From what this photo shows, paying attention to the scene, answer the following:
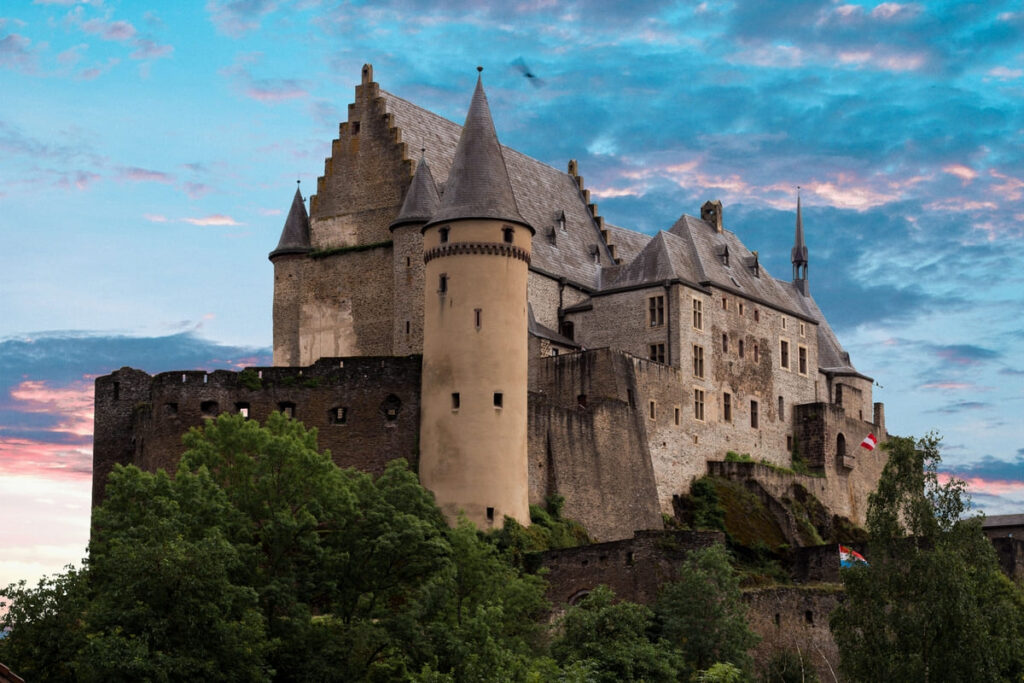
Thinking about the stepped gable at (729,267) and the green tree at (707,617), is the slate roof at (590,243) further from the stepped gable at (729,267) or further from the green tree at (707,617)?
the green tree at (707,617)

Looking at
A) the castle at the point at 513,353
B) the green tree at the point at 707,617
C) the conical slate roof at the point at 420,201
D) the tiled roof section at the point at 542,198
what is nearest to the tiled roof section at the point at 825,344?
the castle at the point at 513,353

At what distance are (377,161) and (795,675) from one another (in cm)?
3442

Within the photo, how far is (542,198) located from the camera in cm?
9219

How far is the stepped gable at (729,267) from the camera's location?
89500mm

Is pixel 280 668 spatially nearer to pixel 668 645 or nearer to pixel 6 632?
pixel 6 632

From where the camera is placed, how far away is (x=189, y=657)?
1916 inches

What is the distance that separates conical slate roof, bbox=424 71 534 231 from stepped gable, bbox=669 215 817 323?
1933 centimetres

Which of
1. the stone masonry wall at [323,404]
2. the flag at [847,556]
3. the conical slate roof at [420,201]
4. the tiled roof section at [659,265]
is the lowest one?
the flag at [847,556]

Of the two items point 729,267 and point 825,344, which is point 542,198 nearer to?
point 729,267

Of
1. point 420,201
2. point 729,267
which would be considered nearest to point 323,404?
point 420,201

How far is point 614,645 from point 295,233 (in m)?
35.7

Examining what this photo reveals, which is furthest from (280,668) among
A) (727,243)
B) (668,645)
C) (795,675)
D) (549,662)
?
(727,243)

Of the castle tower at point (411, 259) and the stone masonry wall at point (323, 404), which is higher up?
the castle tower at point (411, 259)

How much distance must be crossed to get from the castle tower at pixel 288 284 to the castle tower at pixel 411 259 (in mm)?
5993
